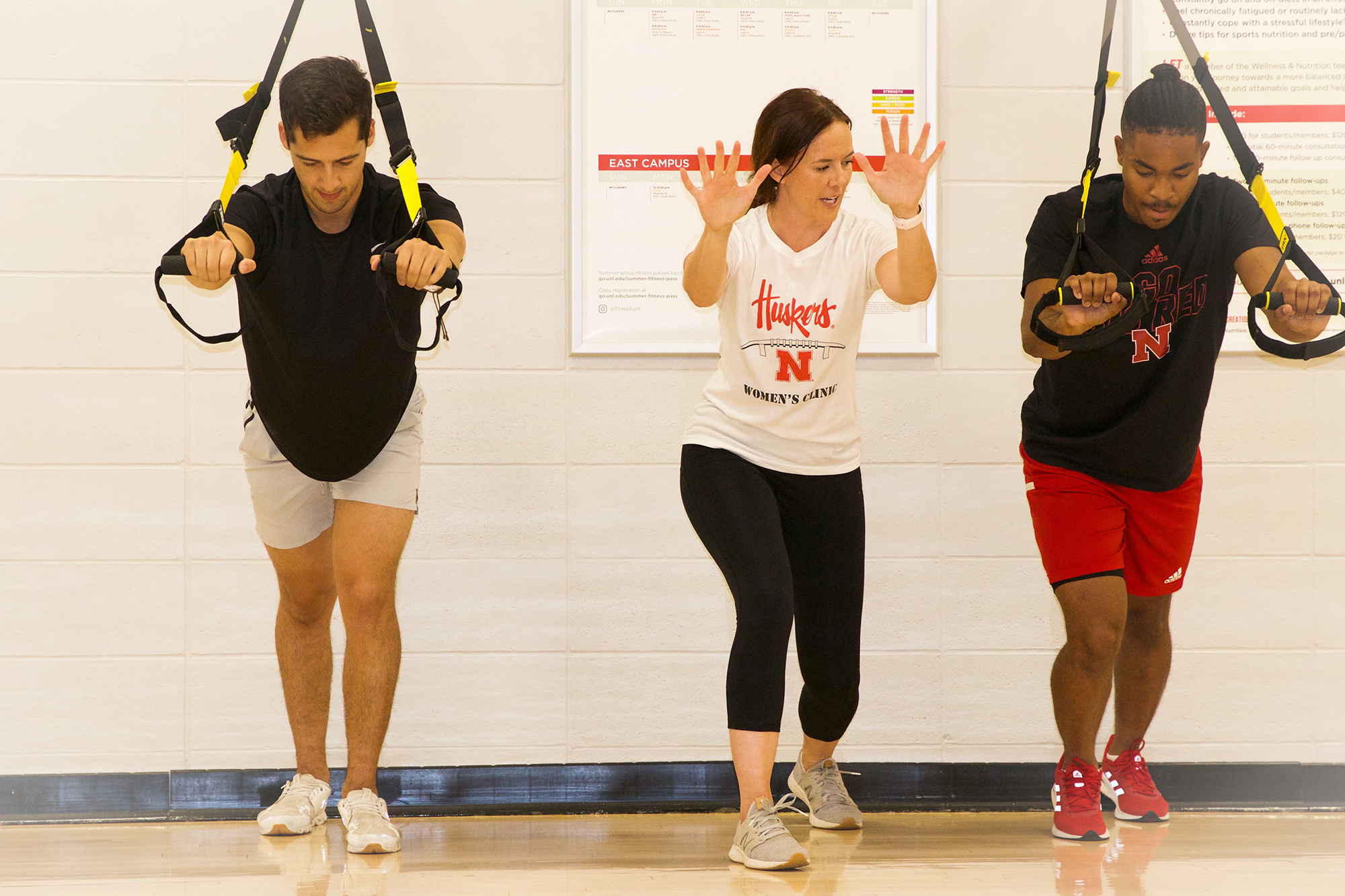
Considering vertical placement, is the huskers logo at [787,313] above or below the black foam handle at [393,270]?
below

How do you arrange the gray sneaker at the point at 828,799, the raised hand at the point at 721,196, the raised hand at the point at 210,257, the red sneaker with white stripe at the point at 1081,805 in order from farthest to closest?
the gray sneaker at the point at 828,799 < the red sneaker with white stripe at the point at 1081,805 < the raised hand at the point at 721,196 < the raised hand at the point at 210,257

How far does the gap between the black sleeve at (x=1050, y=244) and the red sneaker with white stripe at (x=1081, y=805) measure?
1.10 meters

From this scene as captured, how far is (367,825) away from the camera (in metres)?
2.31

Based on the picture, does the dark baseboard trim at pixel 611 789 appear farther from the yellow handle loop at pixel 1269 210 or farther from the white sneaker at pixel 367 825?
the yellow handle loop at pixel 1269 210

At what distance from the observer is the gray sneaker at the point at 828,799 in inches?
102

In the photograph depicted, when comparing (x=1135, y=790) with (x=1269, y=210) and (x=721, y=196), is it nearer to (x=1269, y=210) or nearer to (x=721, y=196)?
(x=1269, y=210)

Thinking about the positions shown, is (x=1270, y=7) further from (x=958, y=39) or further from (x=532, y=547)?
(x=532, y=547)

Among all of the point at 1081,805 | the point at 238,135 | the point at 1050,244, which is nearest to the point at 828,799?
the point at 1081,805

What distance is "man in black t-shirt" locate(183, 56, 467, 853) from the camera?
2.24m

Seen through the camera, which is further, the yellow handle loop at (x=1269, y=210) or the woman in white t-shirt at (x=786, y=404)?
the yellow handle loop at (x=1269, y=210)

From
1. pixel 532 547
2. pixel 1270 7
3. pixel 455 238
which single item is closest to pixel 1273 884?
pixel 532 547

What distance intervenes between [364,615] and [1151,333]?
1.86 metres

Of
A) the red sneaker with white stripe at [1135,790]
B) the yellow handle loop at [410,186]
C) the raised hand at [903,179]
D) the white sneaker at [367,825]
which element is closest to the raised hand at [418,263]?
the yellow handle loop at [410,186]

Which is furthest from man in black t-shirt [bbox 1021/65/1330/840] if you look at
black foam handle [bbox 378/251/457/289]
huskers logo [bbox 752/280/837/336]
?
black foam handle [bbox 378/251/457/289]
